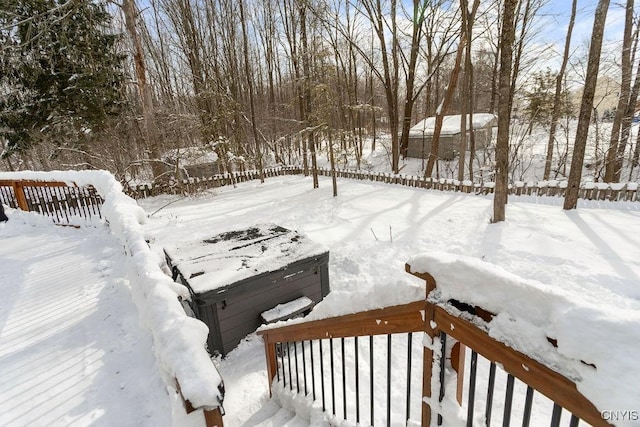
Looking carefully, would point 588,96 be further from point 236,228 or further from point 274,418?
point 274,418

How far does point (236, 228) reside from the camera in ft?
17.5

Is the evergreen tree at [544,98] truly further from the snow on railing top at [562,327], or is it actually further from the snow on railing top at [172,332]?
the snow on railing top at [172,332]

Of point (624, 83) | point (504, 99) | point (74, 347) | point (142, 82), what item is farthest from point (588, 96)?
point (142, 82)

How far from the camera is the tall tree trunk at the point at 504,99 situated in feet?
18.3

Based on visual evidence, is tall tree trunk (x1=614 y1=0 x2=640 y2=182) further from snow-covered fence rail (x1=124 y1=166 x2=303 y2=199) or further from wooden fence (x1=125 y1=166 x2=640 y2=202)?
snow-covered fence rail (x1=124 y1=166 x2=303 y2=199)

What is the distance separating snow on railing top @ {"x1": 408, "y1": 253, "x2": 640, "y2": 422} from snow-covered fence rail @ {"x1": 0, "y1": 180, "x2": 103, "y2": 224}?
687cm

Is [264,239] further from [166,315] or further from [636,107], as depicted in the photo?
[636,107]

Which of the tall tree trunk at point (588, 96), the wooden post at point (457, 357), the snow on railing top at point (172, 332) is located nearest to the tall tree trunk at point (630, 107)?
the tall tree trunk at point (588, 96)

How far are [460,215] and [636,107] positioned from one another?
24.5 ft

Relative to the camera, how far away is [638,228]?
6.04 meters

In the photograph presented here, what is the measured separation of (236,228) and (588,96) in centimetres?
819

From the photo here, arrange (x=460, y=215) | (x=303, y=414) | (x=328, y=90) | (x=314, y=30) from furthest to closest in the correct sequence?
1. (x=314, y=30)
2. (x=328, y=90)
3. (x=460, y=215)
4. (x=303, y=414)

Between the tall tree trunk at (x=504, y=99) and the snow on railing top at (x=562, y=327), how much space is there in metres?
6.49

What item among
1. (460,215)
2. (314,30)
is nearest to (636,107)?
(460,215)
